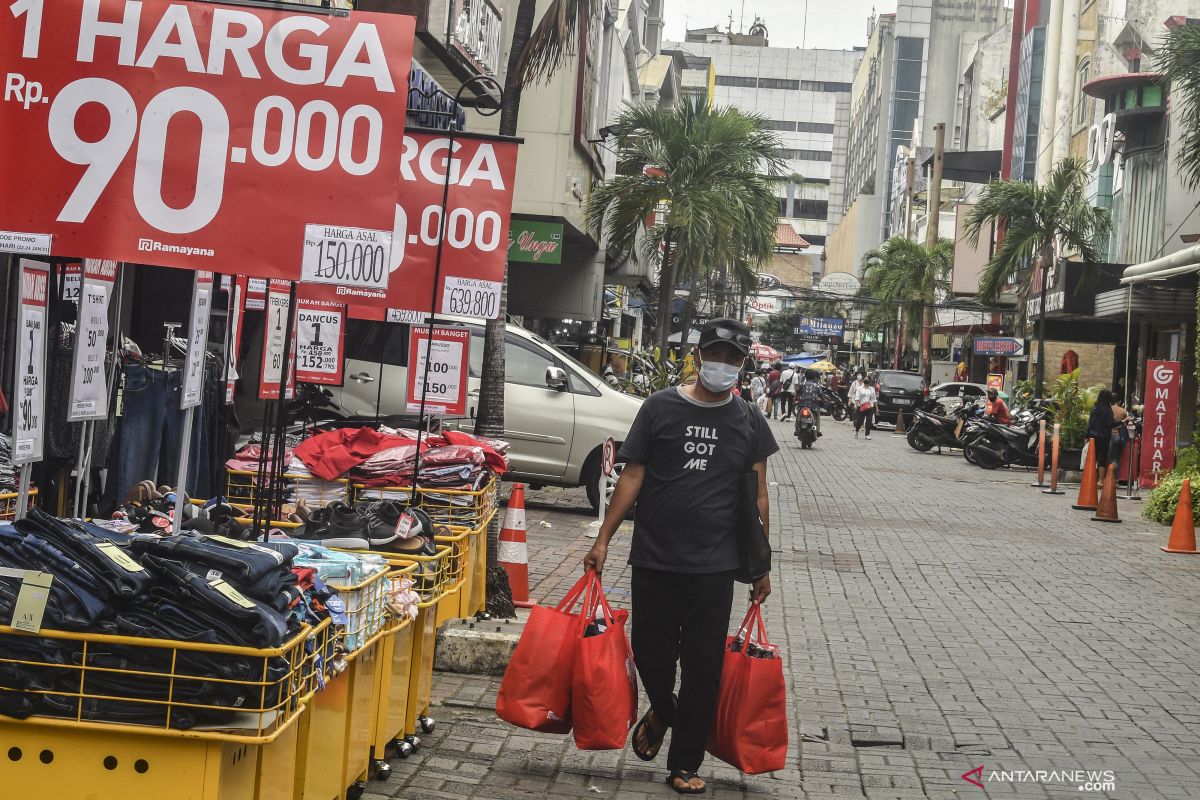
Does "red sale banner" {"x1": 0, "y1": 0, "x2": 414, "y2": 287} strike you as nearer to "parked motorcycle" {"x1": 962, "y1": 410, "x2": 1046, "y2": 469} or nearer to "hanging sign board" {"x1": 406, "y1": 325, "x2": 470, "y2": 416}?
"hanging sign board" {"x1": 406, "y1": 325, "x2": 470, "y2": 416}

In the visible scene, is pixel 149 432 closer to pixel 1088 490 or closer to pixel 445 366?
pixel 445 366

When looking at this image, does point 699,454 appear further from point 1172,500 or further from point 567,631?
point 1172,500

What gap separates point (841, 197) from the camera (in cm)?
15312

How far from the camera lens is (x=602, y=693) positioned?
5.27 metres

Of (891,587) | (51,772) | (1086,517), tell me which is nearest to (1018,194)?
(1086,517)

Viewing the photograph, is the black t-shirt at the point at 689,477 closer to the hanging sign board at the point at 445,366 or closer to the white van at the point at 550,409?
the hanging sign board at the point at 445,366

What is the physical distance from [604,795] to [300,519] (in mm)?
1985

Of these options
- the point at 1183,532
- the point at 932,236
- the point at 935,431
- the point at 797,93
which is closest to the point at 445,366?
the point at 1183,532

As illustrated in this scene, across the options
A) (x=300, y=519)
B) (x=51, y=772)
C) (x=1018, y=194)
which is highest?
(x=1018, y=194)

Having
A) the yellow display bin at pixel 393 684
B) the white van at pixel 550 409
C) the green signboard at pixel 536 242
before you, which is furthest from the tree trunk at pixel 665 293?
the yellow display bin at pixel 393 684

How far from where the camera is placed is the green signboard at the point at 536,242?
24.1 m

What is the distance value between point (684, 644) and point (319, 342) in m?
4.26

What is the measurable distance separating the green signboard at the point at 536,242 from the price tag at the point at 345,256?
1883cm

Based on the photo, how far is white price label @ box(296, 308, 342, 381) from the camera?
8.82 meters
